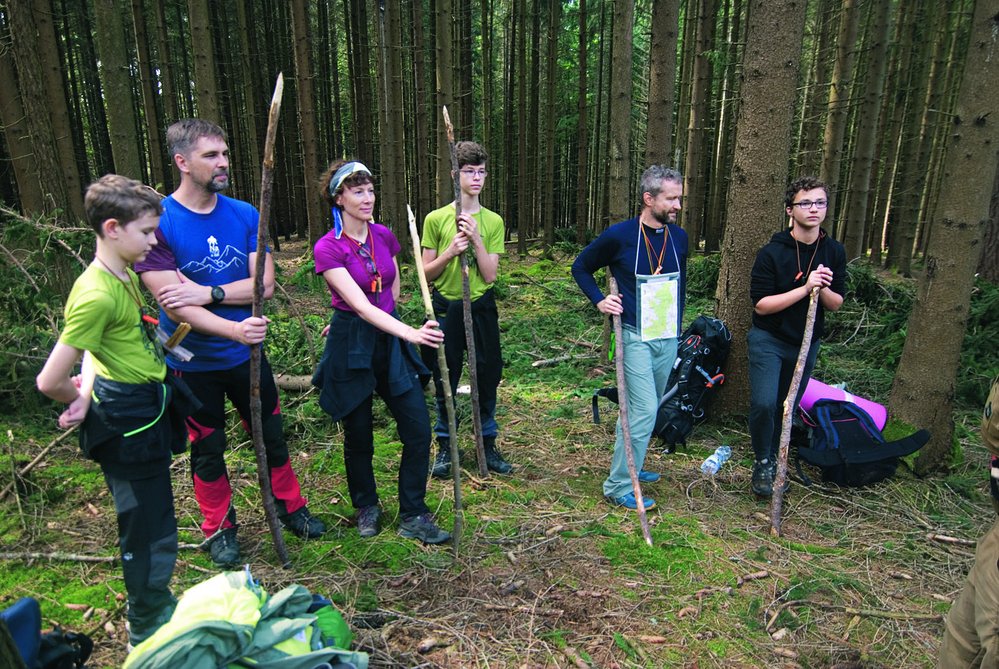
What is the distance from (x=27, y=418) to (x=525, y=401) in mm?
4332

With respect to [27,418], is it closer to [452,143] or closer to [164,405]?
[164,405]

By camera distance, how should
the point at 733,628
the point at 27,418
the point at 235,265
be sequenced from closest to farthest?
the point at 733,628 < the point at 235,265 < the point at 27,418

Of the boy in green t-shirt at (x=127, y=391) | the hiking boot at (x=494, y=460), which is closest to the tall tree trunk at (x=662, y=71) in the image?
the hiking boot at (x=494, y=460)

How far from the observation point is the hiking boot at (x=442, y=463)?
176 inches

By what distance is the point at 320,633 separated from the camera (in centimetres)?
234

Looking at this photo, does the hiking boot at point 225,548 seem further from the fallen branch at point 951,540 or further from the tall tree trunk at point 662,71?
the tall tree trunk at point 662,71

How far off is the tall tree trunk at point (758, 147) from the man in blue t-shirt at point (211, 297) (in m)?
3.72

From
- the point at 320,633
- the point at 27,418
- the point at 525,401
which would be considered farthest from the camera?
the point at 525,401

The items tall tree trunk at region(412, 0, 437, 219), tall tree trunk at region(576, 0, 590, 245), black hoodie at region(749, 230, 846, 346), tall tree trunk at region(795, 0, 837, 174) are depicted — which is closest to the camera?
black hoodie at region(749, 230, 846, 346)

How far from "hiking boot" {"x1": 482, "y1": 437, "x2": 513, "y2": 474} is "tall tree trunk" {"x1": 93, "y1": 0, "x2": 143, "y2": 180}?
17.0 ft

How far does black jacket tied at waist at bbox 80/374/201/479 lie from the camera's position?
8.00 ft

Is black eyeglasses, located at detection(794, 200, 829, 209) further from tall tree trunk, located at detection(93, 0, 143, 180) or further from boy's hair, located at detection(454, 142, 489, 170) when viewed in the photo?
tall tree trunk, located at detection(93, 0, 143, 180)

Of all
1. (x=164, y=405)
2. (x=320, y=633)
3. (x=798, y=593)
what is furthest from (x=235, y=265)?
(x=798, y=593)

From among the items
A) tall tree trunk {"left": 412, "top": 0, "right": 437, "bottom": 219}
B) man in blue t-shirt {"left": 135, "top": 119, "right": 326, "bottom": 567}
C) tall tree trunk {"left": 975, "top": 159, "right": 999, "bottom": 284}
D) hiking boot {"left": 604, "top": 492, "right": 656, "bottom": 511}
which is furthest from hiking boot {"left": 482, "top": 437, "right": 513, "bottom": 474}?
tall tree trunk {"left": 412, "top": 0, "right": 437, "bottom": 219}
